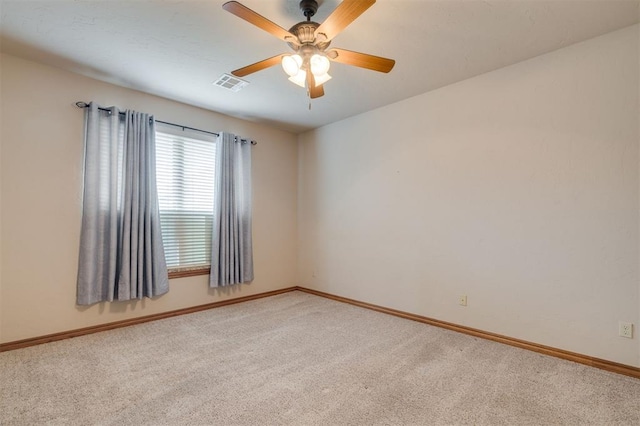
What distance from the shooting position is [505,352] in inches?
102

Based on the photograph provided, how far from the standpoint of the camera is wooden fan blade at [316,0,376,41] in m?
1.58

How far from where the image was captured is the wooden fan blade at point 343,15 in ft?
5.18

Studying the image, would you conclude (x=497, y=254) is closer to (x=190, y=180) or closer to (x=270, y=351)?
(x=270, y=351)

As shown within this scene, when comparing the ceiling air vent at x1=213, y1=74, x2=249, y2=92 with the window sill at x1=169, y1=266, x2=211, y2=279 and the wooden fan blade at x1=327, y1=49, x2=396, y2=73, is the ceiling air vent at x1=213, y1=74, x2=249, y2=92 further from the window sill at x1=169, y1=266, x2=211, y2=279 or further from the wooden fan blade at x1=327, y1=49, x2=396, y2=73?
the window sill at x1=169, y1=266, x2=211, y2=279

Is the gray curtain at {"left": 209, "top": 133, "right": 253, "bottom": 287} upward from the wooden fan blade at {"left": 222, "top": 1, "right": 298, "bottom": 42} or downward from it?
downward

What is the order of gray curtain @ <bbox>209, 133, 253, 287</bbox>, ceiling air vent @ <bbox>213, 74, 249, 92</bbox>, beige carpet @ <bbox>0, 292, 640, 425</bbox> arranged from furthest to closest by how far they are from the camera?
1. gray curtain @ <bbox>209, 133, 253, 287</bbox>
2. ceiling air vent @ <bbox>213, 74, 249, 92</bbox>
3. beige carpet @ <bbox>0, 292, 640, 425</bbox>

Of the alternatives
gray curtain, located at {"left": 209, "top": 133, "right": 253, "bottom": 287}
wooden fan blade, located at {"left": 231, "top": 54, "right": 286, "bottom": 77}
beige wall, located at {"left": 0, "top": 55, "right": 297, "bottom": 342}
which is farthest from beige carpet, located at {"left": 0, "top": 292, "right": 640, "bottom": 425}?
wooden fan blade, located at {"left": 231, "top": 54, "right": 286, "bottom": 77}

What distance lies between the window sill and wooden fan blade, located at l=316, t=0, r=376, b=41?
308 cm

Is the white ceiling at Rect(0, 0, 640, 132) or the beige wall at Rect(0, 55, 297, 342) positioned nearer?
the white ceiling at Rect(0, 0, 640, 132)

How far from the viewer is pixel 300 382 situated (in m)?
2.11

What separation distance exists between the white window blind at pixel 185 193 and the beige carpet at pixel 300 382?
1019mm

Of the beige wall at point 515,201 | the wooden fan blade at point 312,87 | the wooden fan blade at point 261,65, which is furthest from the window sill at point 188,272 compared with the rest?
the wooden fan blade at point 312,87

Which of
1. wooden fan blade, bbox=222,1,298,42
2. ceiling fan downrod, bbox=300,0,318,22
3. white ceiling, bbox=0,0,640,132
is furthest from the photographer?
white ceiling, bbox=0,0,640,132

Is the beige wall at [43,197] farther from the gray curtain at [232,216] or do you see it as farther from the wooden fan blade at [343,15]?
the wooden fan blade at [343,15]
